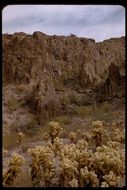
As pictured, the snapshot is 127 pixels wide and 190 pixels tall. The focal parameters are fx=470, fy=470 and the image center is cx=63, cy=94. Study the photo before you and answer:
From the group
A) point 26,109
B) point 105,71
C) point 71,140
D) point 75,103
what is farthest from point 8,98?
point 71,140

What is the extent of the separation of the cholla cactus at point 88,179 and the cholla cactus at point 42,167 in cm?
45

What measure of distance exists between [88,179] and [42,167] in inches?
34.7

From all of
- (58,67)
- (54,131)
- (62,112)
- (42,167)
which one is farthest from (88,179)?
(58,67)

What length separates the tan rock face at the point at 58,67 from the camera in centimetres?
1994

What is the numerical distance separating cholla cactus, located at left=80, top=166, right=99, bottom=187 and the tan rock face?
13.1m

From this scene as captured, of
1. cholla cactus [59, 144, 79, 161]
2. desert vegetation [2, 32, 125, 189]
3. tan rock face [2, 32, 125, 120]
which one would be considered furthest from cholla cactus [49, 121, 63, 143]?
tan rock face [2, 32, 125, 120]

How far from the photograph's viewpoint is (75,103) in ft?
67.2

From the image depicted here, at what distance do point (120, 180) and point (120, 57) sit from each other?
24982 millimetres

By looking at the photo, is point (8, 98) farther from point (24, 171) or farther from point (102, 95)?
point (24, 171)

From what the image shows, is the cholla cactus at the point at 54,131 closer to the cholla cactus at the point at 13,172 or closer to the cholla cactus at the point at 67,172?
the cholla cactus at the point at 13,172

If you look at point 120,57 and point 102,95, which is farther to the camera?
point 120,57

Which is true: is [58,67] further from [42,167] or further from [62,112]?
[42,167]

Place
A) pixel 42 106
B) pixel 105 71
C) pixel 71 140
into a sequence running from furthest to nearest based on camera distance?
pixel 105 71, pixel 42 106, pixel 71 140

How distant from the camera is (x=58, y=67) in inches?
1061
